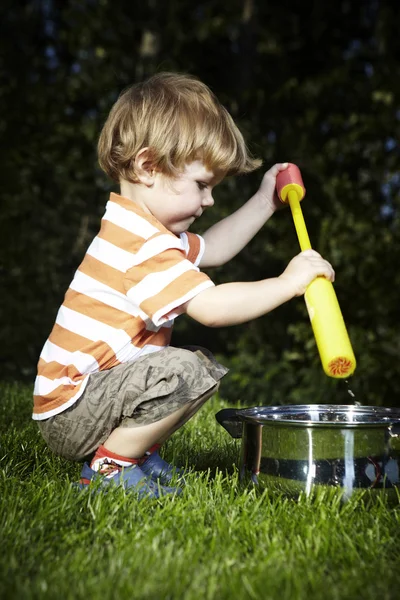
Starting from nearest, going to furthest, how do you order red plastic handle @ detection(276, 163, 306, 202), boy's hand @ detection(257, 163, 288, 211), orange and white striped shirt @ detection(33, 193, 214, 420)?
1. orange and white striped shirt @ detection(33, 193, 214, 420)
2. red plastic handle @ detection(276, 163, 306, 202)
3. boy's hand @ detection(257, 163, 288, 211)

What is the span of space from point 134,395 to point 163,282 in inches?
10.4

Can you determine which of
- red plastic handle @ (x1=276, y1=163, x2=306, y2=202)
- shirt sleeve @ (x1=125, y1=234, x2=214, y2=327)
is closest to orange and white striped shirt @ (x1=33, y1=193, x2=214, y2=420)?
shirt sleeve @ (x1=125, y1=234, x2=214, y2=327)

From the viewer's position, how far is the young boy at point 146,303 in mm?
1771

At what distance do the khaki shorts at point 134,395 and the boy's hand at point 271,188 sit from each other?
563 mm

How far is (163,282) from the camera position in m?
1.77

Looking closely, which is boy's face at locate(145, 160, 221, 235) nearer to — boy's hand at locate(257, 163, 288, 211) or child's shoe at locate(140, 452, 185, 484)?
boy's hand at locate(257, 163, 288, 211)

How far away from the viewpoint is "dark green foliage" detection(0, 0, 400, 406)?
376 cm

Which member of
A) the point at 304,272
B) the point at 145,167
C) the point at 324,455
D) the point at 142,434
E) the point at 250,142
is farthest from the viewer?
the point at 250,142

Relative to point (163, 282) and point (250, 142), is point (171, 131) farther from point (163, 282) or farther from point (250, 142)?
point (250, 142)

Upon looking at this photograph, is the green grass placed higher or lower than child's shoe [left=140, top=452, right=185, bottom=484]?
lower

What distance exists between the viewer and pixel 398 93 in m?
3.64

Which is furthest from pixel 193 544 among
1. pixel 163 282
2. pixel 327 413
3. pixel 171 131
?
pixel 171 131

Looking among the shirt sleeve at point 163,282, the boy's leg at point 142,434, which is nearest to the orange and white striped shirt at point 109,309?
the shirt sleeve at point 163,282

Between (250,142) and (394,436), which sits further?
(250,142)
